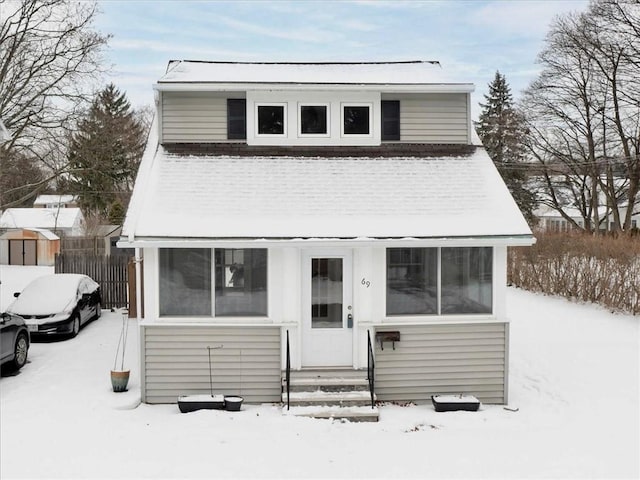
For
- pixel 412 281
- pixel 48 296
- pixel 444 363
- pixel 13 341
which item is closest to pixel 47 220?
pixel 48 296

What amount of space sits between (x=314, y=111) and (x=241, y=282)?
12.8 ft

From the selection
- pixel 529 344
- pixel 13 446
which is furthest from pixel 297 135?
pixel 529 344

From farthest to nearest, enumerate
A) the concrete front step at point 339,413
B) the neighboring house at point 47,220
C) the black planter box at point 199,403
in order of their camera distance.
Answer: the neighboring house at point 47,220 → the black planter box at point 199,403 → the concrete front step at point 339,413

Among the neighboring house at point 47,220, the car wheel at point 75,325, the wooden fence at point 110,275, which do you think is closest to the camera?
the car wheel at point 75,325

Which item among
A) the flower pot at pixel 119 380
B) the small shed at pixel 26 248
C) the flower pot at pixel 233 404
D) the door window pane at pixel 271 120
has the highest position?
the door window pane at pixel 271 120

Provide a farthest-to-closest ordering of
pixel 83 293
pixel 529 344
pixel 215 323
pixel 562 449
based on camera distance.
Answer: pixel 83 293, pixel 529 344, pixel 215 323, pixel 562 449

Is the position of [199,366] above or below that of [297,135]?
below

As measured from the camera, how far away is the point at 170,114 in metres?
10.6

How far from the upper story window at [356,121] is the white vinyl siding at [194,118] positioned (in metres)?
2.28

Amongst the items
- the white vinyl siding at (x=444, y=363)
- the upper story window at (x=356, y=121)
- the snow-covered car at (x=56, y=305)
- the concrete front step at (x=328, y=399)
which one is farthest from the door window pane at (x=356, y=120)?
the snow-covered car at (x=56, y=305)

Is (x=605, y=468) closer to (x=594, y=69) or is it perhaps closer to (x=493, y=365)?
(x=493, y=365)

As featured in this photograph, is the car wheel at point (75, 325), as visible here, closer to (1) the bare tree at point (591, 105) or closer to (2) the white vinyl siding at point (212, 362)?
(2) the white vinyl siding at point (212, 362)

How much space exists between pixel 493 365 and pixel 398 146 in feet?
15.0

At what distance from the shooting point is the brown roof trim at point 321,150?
1053cm
